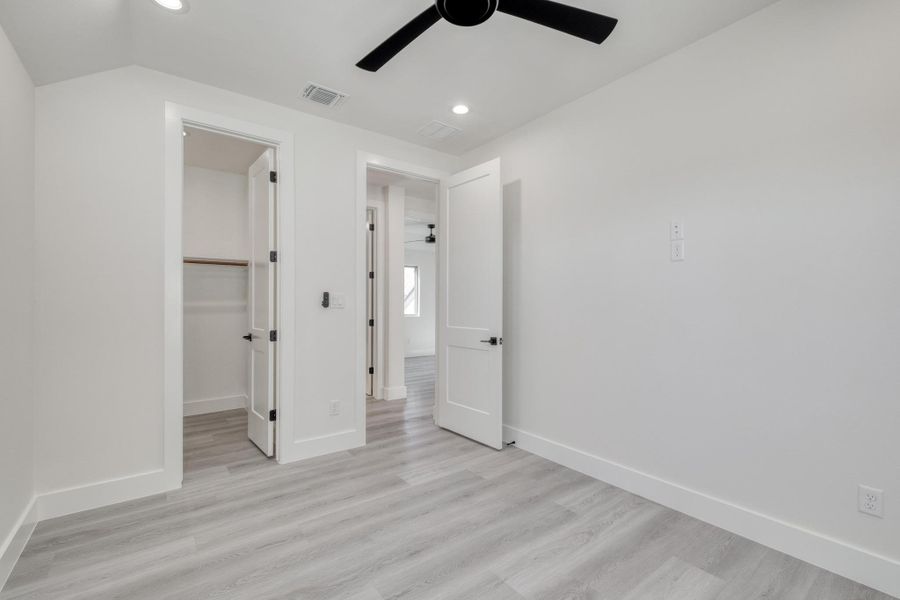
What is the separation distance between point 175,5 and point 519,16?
1.65 m

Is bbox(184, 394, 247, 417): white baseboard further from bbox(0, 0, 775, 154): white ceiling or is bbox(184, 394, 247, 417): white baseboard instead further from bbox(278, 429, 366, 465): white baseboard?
bbox(0, 0, 775, 154): white ceiling

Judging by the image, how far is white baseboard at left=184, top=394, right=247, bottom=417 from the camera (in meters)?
4.30

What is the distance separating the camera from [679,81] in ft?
7.80

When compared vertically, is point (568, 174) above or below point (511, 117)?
below

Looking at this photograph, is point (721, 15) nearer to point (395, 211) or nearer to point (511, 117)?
point (511, 117)

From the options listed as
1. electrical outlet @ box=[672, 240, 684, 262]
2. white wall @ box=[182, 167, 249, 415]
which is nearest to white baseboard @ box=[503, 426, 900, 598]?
electrical outlet @ box=[672, 240, 684, 262]

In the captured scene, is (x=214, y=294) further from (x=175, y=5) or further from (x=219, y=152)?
(x=175, y=5)

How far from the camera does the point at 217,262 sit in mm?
4227

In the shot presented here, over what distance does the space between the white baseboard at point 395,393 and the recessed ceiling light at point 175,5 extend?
12.8 feet

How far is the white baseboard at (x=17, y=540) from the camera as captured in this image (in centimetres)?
171

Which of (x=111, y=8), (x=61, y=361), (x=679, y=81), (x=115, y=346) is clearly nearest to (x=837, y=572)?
(x=679, y=81)

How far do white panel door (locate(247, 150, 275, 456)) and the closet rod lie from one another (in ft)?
2.91

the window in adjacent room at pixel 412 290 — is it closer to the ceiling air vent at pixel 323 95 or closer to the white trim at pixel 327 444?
the white trim at pixel 327 444

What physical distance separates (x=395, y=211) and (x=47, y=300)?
10.8 feet
